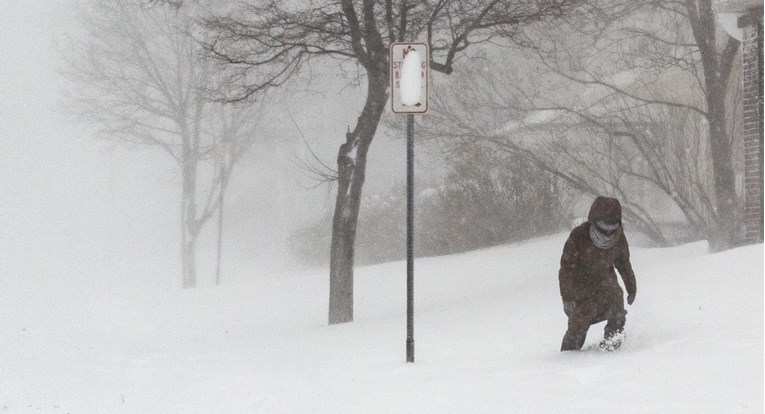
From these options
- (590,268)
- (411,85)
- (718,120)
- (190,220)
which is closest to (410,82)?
(411,85)

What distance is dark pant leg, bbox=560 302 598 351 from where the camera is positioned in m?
7.45

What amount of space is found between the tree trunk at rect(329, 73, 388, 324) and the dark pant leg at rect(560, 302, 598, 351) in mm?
5000

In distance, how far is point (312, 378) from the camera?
24.5 feet

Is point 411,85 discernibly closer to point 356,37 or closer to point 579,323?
point 579,323

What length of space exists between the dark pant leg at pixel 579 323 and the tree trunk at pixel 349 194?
5.00 m

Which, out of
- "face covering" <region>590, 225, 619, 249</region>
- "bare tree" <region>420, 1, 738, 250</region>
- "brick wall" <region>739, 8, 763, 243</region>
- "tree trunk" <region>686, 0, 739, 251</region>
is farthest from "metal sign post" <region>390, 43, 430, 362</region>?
"tree trunk" <region>686, 0, 739, 251</region>

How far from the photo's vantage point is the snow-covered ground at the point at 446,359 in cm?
591

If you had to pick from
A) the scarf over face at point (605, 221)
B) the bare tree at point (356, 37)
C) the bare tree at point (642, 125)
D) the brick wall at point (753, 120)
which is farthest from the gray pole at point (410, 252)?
the bare tree at point (642, 125)

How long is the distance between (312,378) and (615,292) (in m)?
2.68

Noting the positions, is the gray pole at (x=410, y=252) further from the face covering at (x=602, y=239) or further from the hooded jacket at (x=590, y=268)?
the face covering at (x=602, y=239)

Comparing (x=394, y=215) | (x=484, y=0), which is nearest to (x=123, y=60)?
(x=394, y=215)

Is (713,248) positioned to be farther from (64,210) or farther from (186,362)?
(64,210)

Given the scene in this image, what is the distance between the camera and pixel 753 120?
12.4 metres

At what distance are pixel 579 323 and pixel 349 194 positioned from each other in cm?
538
